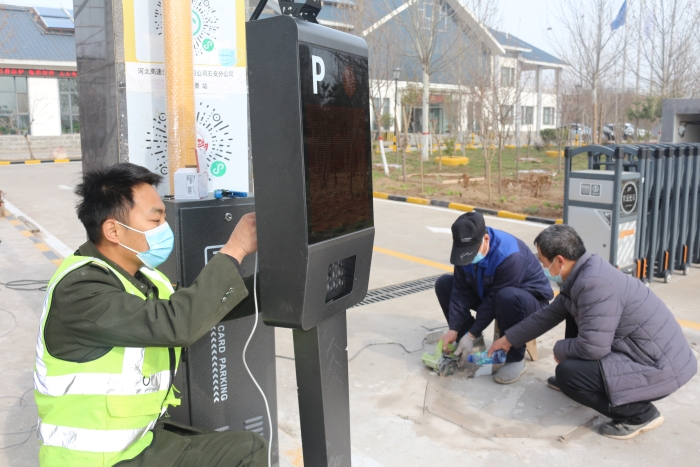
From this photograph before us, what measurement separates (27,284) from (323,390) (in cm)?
566

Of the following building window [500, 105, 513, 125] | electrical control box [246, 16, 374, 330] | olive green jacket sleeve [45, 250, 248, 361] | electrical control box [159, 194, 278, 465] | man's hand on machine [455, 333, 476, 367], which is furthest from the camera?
building window [500, 105, 513, 125]

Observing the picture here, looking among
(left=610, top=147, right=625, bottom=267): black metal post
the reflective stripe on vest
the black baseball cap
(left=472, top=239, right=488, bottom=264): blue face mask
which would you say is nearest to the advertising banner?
the reflective stripe on vest

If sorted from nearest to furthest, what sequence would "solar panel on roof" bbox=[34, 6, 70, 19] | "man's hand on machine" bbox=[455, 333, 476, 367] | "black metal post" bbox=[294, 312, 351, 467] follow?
"black metal post" bbox=[294, 312, 351, 467]
"man's hand on machine" bbox=[455, 333, 476, 367]
"solar panel on roof" bbox=[34, 6, 70, 19]

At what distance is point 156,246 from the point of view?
2.14 metres

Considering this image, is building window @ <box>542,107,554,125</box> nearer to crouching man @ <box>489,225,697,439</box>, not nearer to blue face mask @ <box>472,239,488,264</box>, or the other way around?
blue face mask @ <box>472,239,488,264</box>

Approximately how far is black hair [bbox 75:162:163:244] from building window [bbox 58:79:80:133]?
99.9 feet

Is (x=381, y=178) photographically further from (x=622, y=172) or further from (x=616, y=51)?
(x=622, y=172)

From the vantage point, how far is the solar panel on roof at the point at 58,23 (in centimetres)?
3017

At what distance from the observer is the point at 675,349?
3.52 metres

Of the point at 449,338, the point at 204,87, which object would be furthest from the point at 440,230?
the point at 204,87

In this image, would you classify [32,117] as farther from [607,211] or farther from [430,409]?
[430,409]

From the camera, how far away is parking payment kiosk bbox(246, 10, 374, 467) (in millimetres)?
1751

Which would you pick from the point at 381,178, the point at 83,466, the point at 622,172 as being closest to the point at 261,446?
the point at 83,466

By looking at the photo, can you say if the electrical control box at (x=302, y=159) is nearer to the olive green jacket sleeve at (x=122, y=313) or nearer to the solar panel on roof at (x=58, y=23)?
the olive green jacket sleeve at (x=122, y=313)
